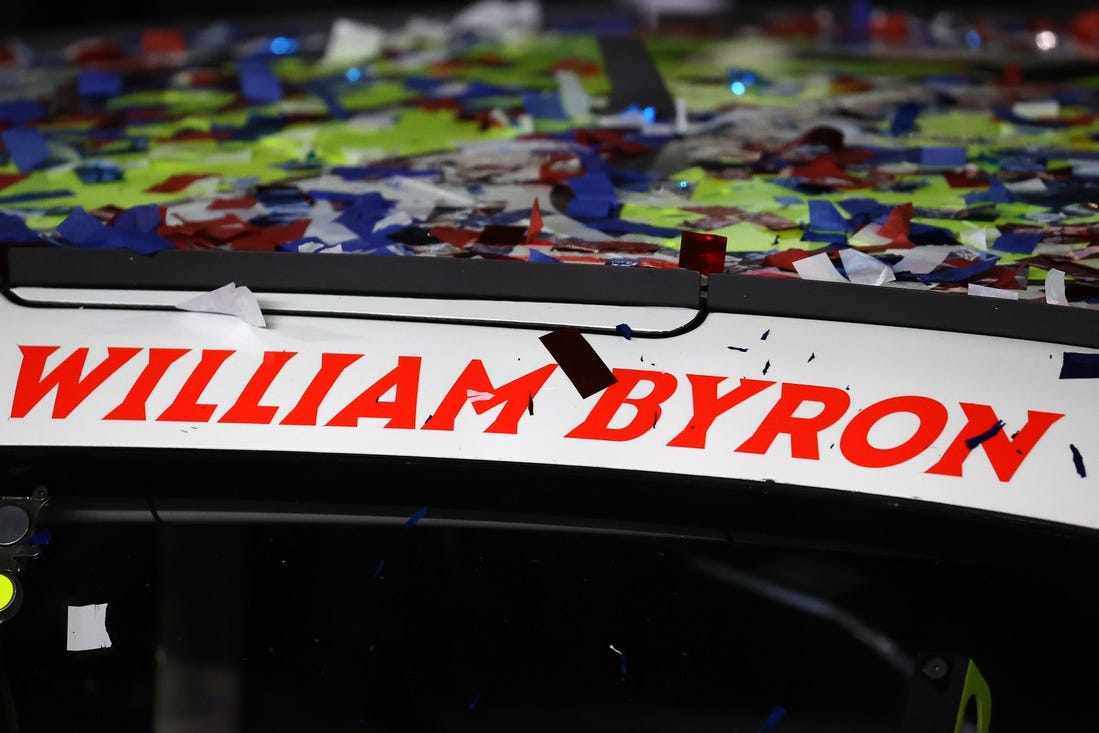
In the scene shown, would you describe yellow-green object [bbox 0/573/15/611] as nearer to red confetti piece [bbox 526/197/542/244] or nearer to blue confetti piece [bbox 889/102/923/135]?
red confetti piece [bbox 526/197/542/244]

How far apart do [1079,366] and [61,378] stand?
4.09 feet

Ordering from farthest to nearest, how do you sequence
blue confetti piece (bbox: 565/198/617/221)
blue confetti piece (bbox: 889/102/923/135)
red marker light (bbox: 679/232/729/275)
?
1. blue confetti piece (bbox: 889/102/923/135)
2. blue confetti piece (bbox: 565/198/617/221)
3. red marker light (bbox: 679/232/729/275)

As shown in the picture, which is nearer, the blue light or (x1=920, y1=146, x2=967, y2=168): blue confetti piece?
Answer: (x1=920, y1=146, x2=967, y2=168): blue confetti piece

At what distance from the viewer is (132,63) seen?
378 cm

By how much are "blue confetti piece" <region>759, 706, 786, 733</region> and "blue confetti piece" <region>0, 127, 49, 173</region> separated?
1.79m

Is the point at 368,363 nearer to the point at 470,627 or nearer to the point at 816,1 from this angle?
the point at 470,627

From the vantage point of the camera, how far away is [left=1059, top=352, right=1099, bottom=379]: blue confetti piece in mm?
1534

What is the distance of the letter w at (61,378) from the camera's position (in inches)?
63.5

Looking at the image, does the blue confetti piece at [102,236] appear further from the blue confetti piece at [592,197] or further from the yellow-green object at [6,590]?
the blue confetti piece at [592,197]

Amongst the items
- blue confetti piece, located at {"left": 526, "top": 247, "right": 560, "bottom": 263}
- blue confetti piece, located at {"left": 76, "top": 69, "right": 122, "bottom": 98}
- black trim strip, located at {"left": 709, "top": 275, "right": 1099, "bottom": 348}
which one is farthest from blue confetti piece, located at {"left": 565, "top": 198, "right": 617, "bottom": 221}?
blue confetti piece, located at {"left": 76, "top": 69, "right": 122, "bottom": 98}

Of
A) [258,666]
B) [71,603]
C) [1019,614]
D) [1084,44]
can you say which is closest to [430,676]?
[258,666]

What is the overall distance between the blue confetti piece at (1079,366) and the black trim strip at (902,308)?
2cm

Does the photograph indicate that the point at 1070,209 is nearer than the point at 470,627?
No

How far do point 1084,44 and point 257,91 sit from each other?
8.20 ft
